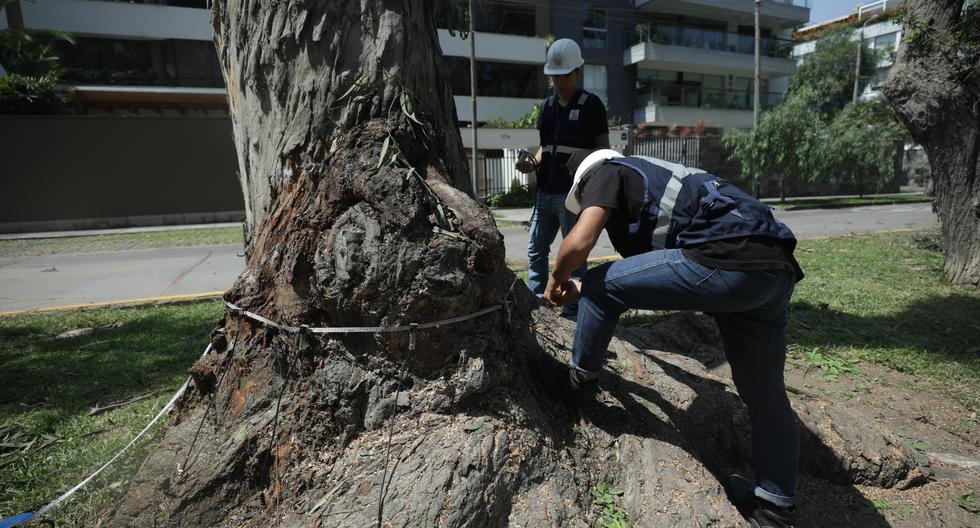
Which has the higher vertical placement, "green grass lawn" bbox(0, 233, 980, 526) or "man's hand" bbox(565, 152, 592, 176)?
"man's hand" bbox(565, 152, 592, 176)

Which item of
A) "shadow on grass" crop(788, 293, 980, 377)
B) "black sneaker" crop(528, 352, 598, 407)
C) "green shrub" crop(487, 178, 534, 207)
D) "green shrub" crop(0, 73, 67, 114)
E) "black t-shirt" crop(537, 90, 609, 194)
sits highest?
"green shrub" crop(0, 73, 67, 114)

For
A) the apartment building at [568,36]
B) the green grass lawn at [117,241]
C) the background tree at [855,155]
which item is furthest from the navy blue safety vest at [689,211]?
the apartment building at [568,36]

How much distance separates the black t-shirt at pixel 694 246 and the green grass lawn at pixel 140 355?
2374 mm

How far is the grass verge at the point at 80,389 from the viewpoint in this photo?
259 centimetres

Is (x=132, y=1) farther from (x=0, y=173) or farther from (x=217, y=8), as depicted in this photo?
(x=217, y=8)

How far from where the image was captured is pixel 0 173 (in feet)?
48.9

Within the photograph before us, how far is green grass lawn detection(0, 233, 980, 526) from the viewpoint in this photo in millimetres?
Answer: 2726

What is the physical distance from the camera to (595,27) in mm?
27594

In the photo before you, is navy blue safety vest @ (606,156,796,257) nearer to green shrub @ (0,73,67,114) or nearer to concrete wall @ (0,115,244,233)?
concrete wall @ (0,115,244,233)

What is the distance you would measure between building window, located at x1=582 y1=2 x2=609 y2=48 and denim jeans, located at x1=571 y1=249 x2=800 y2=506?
1091 inches

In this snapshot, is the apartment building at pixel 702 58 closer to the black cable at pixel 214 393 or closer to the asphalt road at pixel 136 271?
the asphalt road at pixel 136 271

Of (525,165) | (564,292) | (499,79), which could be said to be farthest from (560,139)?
(499,79)

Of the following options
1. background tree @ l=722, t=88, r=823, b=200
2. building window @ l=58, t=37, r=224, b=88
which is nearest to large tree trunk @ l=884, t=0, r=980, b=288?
background tree @ l=722, t=88, r=823, b=200

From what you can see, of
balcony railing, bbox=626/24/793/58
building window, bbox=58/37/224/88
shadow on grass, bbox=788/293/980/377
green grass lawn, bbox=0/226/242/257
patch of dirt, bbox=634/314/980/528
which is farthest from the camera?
balcony railing, bbox=626/24/793/58
